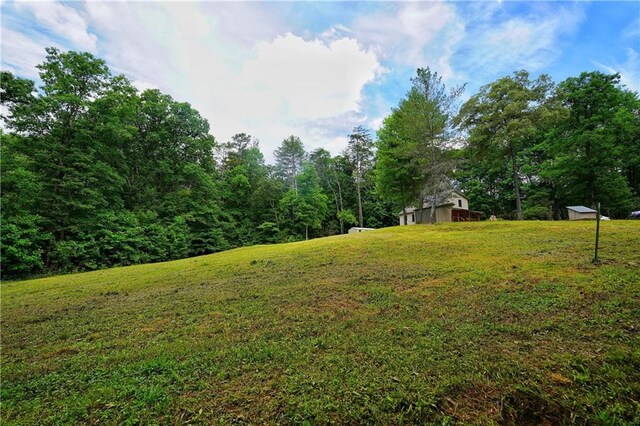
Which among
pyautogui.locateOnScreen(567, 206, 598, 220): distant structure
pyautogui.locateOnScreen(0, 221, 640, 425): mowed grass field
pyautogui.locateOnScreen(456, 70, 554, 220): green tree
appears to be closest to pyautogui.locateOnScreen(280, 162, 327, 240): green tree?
pyautogui.locateOnScreen(456, 70, 554, 220): green tree

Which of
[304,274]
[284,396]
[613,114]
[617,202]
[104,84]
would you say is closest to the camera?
[284,396]

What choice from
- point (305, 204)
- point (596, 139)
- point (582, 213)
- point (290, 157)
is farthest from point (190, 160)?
point (596, 139)

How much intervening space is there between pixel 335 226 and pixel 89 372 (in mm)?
35261

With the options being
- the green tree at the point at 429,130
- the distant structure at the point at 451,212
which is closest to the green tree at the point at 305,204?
the distant structure at the point at 451,212

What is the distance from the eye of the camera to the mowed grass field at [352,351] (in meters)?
2.30

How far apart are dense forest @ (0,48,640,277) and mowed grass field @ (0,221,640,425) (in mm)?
13961

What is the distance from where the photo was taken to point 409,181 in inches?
954

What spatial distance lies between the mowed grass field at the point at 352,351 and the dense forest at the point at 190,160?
1396 centimetres

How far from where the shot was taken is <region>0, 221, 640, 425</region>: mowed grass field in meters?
2.30

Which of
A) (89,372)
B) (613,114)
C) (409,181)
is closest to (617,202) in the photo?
(613,114)

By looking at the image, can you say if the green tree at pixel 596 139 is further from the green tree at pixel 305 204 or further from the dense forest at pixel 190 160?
the green tree at pixel 305 204

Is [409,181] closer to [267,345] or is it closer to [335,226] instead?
[335,226]

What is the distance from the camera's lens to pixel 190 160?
91.1 ft

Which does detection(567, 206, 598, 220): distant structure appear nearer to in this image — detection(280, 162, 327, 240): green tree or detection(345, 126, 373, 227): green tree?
detection(345, 126, 373, 227): green tree
